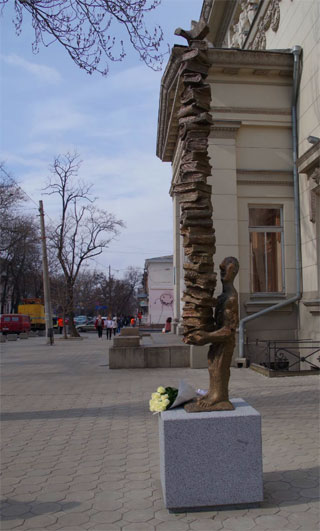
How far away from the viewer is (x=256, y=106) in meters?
14.7

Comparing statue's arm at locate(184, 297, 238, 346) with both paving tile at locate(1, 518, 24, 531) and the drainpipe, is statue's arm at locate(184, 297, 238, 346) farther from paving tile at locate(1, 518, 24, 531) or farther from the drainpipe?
the drainpipe

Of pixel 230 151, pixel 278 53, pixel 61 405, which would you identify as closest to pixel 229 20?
pixel 278 53

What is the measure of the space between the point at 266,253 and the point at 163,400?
1081 centimetres

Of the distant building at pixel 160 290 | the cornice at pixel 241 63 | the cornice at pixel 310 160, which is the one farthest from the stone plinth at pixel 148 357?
the distant building at pixel 160 290

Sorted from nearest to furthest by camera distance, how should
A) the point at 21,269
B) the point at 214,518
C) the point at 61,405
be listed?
1. the point at 214,518
2. the point at 61,405
3. the point at 21,269

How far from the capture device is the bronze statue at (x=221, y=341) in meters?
4.54

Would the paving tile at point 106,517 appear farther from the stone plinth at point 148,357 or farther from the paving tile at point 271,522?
the stone plinth at point 148,357

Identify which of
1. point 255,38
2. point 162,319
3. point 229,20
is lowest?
point 162,319

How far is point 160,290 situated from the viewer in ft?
226

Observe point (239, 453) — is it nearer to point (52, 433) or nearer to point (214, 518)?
point (214, 518)

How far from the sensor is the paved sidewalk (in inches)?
162

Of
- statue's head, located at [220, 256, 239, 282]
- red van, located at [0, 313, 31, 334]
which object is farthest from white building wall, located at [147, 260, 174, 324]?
statue's head, located at [220, 256, 239, 282]

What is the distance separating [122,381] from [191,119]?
27.4 ft

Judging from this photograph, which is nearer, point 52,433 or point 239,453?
point 239,453
